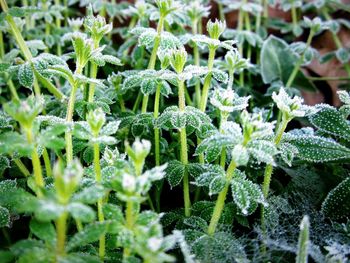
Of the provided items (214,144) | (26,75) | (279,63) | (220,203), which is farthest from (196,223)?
(279,63)

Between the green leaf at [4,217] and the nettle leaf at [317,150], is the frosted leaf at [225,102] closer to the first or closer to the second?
the nettle leaf at [317,150]

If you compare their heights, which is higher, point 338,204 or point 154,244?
point 154,244

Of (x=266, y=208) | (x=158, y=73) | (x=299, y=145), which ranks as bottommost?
(x=266, y=208)

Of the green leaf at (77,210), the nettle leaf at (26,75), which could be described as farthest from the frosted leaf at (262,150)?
the nettle leaf at (26,75)

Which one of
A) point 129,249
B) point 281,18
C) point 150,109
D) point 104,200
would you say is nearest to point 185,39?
point 150,109

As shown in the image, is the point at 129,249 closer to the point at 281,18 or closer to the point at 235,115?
the point at 235,115

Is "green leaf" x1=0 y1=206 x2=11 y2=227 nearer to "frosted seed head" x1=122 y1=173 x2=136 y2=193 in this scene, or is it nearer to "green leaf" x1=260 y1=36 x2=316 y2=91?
"frosted seed head" x1=122 y1=173 x2=136 y2=193

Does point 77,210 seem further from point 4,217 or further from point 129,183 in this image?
point 4,217

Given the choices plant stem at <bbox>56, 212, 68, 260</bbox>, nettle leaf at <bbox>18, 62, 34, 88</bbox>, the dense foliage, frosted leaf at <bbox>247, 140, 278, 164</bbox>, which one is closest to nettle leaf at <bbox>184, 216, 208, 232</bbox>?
the dense foliage
